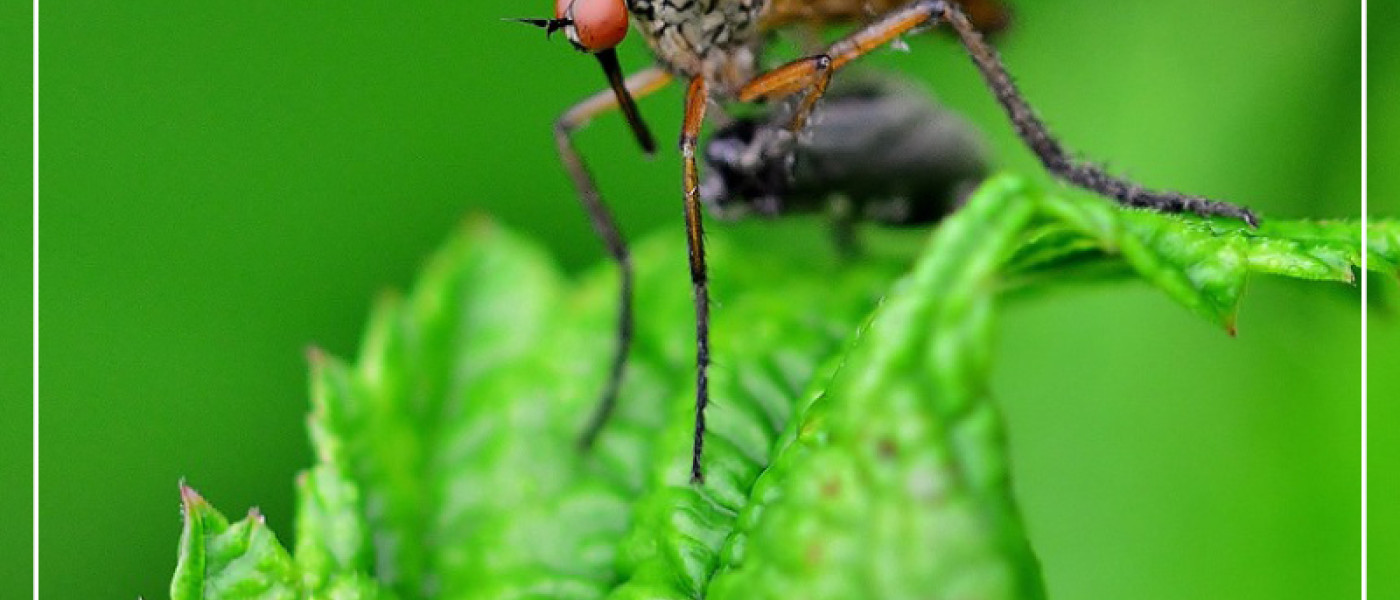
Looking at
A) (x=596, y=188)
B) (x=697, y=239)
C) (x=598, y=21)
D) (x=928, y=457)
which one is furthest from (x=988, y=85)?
(x=928, y=457)

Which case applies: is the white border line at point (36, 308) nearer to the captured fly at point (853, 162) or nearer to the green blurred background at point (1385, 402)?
the captured fly at point (853, 162)

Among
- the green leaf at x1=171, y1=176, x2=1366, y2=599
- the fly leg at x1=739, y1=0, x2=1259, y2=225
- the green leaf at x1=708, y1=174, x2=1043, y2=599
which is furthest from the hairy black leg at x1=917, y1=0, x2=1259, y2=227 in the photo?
the green leaf at x1=708, y1=174, x2=1043, y2=599

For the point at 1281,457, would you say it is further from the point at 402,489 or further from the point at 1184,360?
the point at 402,489

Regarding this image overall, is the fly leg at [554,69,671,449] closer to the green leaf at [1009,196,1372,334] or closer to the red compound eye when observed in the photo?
the red compound eye

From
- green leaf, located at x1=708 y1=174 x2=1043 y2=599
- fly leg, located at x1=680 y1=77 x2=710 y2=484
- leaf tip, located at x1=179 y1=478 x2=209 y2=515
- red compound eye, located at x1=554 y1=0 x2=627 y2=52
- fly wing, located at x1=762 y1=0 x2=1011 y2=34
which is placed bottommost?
green leaf, located at x1=708 y1=174 x2=1043 y2=599

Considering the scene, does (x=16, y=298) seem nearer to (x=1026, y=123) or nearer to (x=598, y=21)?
(x=598, y=21)

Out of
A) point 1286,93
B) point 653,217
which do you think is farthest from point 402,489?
point 1286,93

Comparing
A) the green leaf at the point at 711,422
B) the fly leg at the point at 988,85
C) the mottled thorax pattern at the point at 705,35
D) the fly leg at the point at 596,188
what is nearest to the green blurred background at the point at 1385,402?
the fly leg at the point at 988,85
